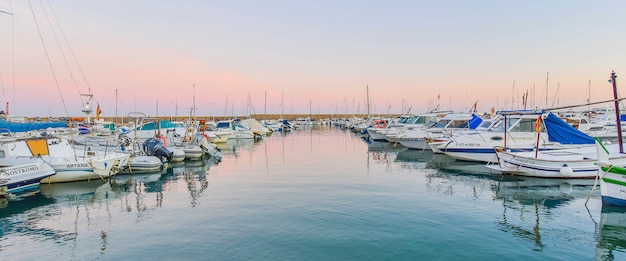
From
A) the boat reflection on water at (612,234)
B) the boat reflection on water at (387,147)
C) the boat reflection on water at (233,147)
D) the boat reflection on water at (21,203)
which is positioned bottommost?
the boat reflection on water at (21,203)

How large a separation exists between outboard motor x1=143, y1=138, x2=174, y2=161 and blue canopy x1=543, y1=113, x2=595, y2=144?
23.3 meters

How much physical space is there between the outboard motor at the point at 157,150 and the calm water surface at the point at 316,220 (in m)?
5.47

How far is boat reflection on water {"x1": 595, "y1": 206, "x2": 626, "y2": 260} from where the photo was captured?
28.8ft

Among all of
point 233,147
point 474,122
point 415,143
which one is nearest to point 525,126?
point 474,122

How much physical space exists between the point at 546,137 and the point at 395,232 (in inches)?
668

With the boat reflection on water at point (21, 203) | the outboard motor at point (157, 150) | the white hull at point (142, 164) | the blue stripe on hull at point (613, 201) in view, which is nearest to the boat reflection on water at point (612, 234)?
the blue stripe on hull at point (613, 201)

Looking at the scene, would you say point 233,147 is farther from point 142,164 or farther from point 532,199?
point 532,199

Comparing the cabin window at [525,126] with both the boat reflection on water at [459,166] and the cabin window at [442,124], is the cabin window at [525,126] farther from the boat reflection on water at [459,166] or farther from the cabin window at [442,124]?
the cabin window at [442,124]

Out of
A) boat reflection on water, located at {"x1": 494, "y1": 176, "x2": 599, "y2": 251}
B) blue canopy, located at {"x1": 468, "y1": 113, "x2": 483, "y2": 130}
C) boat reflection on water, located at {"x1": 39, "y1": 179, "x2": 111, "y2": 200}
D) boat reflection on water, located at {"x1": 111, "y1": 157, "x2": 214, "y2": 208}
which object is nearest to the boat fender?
boat reflection on water, located at {"x1": 494, "y1": 176, "x2": 599, "y2": 251}

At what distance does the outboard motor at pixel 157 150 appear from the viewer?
24938mm

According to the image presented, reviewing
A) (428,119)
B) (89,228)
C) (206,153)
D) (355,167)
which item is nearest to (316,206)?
(89,228)

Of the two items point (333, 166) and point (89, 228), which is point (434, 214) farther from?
point (333, 166)

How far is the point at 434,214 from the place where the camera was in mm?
12148

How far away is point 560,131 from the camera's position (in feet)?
70.0
